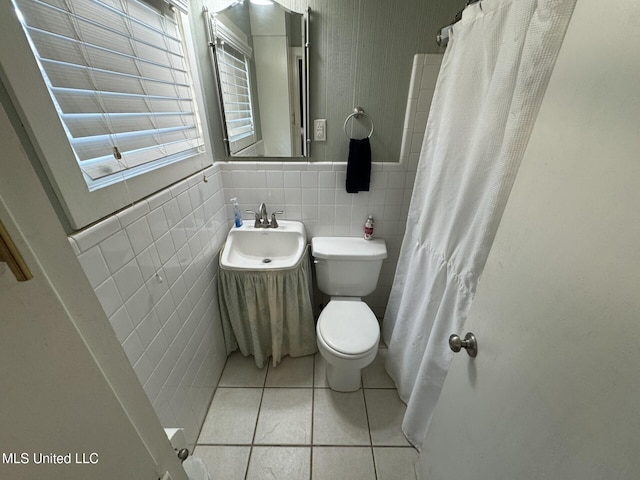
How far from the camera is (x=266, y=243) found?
1.51m

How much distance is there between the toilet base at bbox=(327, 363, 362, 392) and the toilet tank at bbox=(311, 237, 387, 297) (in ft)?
1.39

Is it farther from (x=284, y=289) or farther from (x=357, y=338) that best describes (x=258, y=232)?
(x=357, y=338)

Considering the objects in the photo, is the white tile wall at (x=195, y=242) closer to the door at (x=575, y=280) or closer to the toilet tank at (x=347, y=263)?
the toilet tank at (x=347, y=263)

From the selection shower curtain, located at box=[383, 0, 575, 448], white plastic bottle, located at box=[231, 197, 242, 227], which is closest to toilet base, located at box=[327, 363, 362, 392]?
shower curtain, located at box=[383, 0, 575, 448]

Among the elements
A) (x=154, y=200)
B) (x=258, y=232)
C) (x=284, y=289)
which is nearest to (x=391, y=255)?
(x=284, y=289)

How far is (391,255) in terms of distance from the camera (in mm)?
1654

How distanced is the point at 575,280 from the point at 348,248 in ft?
3.65

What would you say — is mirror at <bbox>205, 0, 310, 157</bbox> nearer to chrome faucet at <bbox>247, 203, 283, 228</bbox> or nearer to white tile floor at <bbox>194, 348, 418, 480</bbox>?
chrome faucet at <bbox>247, 203, 283, 228</bbox>

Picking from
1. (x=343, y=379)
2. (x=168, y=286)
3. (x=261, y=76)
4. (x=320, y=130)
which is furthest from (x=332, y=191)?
(x=343, y=379)

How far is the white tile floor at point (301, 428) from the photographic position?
1.14m

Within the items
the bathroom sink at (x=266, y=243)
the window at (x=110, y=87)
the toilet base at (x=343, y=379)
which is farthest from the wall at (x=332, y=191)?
the toilet base at (x=343, y=379)

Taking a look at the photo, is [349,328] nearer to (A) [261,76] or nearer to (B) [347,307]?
(B) [347,307]

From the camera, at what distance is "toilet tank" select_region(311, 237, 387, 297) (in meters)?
1.45

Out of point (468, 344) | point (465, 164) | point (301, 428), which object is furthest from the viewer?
point (301, 428)
